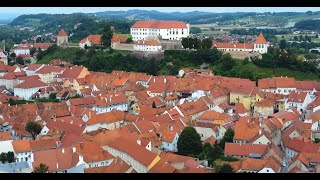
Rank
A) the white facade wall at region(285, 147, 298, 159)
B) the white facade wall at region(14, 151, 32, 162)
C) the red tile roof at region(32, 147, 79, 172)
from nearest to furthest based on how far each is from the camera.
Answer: the red tile roof at region(32, 147, 79, 172) < the white facade wall at region(14, 151, 32, 162) < the white facade wall at region(285, 147, 298, 159)

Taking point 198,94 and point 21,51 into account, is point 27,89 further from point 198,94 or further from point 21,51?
point 21,51

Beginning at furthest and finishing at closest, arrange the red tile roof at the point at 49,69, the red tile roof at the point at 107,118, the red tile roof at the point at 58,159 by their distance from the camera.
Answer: the red tile roof at the point at 49,69
the red tile roof at the point at 107,118
the red tile roof at the point at 58,159

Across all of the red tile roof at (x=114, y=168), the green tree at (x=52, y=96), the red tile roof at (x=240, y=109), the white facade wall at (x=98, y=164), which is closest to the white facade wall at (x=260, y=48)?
the red tile roof at (x=240, y=109)

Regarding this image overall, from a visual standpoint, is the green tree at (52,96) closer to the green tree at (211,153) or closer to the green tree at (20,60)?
the green tree at (20,60)

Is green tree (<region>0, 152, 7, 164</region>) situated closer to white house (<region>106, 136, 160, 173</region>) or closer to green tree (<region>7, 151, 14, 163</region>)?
green tree (<region>7, 151, 14, 163</region>)

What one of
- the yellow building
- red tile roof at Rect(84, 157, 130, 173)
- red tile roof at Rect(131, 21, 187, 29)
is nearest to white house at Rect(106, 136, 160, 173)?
red tile roof at Rect(84, 157, 130, 173)

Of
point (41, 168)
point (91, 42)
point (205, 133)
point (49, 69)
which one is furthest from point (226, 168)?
point (91, 42)

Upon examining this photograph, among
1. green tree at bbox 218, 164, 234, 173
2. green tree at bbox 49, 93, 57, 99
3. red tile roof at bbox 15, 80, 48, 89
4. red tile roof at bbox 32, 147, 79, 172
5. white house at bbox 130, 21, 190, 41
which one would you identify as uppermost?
white house at bbox 130, 21, 190, 41
